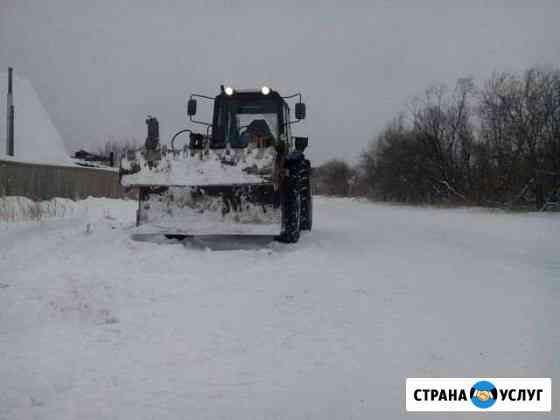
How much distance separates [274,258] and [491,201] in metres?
13.8

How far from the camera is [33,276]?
3232 millimetres

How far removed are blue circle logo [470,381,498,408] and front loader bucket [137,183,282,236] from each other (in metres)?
3.03

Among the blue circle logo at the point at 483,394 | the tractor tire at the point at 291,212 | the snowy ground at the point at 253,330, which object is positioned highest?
the tractor tire at the point at 291,212

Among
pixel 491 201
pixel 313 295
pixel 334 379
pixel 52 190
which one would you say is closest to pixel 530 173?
pixel 491 201

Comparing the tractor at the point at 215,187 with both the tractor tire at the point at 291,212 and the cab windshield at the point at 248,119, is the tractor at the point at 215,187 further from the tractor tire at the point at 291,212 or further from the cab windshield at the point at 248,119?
the cab windshield at the point at 248,119

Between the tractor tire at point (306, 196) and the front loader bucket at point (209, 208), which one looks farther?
the tractor tire at point (306, 196)

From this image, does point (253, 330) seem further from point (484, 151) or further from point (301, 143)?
point (484, 151)

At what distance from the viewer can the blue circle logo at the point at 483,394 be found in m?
1.73

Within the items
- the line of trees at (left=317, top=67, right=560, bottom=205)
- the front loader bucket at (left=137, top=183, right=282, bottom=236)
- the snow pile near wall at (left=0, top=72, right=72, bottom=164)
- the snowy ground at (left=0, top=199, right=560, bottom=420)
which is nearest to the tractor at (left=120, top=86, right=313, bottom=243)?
the front loader bucket at (left=137, top=183, right=282, bottom=236)

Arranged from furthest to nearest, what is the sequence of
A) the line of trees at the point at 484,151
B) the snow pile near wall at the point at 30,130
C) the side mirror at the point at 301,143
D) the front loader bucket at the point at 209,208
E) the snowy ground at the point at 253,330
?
the snow pile near wall at the point at 30,130, the line of trees at the point at 484,151, the side mirror at the point at 301,143, the front loader bucket at the point at 209,208, the snowy ground at the point at 253,330

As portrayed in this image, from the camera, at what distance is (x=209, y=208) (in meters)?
4.84

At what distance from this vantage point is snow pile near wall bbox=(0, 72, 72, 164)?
69.6 ft

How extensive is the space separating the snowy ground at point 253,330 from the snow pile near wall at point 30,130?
65.4 ft

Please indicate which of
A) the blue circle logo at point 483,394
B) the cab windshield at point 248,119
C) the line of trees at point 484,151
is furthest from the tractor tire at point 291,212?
the line of trees at point 484,151
